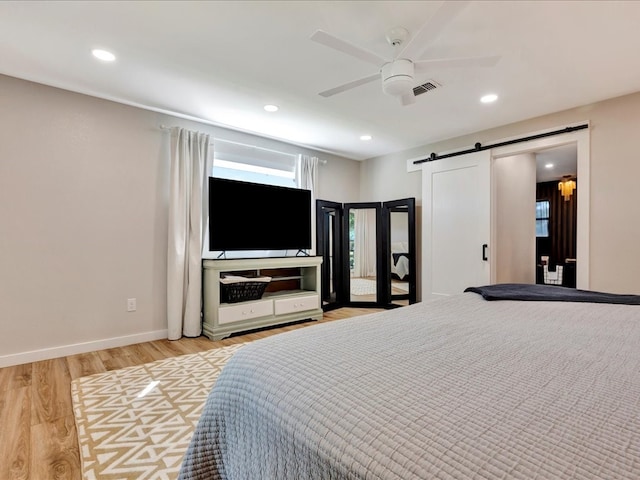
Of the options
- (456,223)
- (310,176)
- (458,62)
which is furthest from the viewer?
(310,176)

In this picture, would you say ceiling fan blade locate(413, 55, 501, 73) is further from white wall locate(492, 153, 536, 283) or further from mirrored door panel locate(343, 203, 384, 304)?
mirrored door panel locate(343, 203, 384, 304)

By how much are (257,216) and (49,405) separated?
2533mm

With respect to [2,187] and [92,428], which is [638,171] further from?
[2,187]

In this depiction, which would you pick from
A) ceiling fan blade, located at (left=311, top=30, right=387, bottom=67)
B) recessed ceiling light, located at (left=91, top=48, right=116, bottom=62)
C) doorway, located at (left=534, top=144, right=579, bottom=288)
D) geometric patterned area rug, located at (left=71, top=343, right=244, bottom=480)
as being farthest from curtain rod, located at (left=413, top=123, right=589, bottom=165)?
recessed ceiling light, located at (left=91, top=48, right=116, bottom=62)

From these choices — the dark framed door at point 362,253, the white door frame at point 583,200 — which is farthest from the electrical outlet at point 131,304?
the white door frame at point 583,200

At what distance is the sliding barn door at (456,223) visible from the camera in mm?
3955

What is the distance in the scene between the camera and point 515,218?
4.51 metres

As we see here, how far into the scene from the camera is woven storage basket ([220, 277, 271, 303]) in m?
3.62

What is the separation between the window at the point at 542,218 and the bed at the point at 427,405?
7287mm

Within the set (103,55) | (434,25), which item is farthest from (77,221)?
(434,25)

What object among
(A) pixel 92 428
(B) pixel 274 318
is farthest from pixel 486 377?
(B) pixel 274 318

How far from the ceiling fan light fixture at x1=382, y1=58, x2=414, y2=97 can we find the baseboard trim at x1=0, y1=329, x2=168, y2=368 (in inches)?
127

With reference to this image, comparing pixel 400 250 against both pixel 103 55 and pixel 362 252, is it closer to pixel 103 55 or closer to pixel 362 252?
pixel 362 252

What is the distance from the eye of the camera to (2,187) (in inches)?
108
